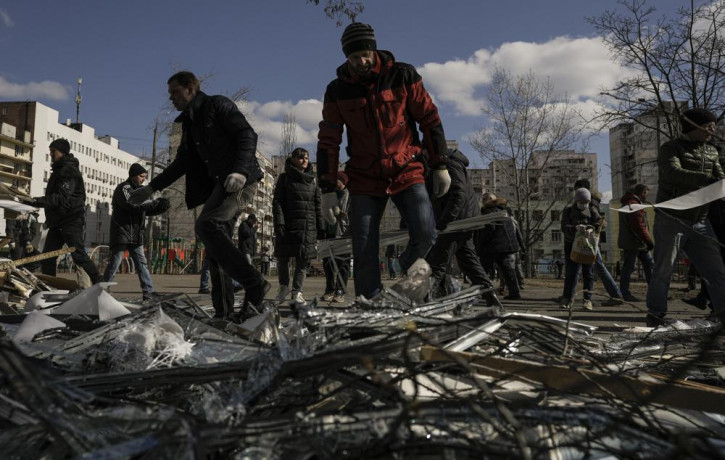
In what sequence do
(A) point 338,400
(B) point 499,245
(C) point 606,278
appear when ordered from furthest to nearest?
(B) point 499,245, (C) point 606,278, (A) point 338,400

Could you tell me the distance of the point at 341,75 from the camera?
387 centimetres

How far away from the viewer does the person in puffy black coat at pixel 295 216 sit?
24.1 feet

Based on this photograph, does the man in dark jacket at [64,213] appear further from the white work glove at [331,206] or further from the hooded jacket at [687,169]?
the hooded jacket at [687,169]

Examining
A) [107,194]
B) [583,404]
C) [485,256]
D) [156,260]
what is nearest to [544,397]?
[583,404]

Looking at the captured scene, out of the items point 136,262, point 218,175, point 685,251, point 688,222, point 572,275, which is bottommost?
point 572,275

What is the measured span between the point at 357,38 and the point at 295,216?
3.97m

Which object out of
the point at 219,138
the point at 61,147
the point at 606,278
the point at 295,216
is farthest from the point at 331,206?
the point at 606,278

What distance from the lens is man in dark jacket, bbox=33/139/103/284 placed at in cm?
658

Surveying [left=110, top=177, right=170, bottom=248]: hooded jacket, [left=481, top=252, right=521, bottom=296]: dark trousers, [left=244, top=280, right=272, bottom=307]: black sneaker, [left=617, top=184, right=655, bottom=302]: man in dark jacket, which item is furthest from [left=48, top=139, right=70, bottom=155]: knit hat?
[left=617, top=184, right=655, bottom=302]: man in dark jacket

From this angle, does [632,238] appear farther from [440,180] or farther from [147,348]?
[147,348]

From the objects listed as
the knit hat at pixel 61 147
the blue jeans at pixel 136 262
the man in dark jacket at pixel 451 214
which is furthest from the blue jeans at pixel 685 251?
the knit hat at pixel 61 147

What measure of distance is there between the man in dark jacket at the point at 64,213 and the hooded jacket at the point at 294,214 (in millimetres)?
2400

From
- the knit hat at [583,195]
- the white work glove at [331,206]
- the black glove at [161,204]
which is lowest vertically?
the white work glove at [331,206]

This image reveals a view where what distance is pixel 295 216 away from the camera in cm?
738
